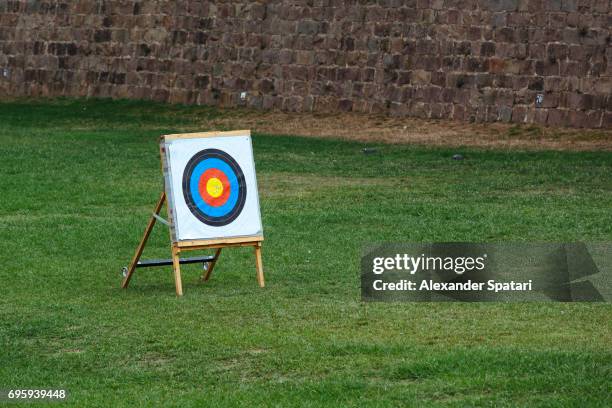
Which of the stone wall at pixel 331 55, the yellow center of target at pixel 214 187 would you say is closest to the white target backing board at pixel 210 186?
the yellow center of target at pixel 214 187

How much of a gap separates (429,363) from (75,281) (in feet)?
15.2

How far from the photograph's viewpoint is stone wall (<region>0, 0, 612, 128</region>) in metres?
27.0

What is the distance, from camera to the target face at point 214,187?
12680mm

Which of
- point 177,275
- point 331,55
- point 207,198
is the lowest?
point 331,55

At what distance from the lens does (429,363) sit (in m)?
9.26

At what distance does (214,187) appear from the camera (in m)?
12.9

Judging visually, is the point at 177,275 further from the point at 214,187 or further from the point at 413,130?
the point at 413,130

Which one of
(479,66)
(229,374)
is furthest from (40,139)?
(229,374)

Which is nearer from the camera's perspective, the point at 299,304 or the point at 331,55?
the point at 299,304

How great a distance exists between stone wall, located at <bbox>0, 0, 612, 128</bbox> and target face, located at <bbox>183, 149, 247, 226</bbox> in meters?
14.5

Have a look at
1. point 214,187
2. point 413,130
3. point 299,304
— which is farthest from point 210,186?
point 413,130

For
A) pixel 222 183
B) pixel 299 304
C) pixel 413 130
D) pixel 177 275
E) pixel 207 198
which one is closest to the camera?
pixel 299 304

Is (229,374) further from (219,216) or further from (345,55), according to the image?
(345,55)

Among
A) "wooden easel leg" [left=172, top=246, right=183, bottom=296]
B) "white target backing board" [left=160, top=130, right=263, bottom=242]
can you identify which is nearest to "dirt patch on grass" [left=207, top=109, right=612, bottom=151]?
"white target backing board" [left=160, top=130, right=263, bottom=242]
